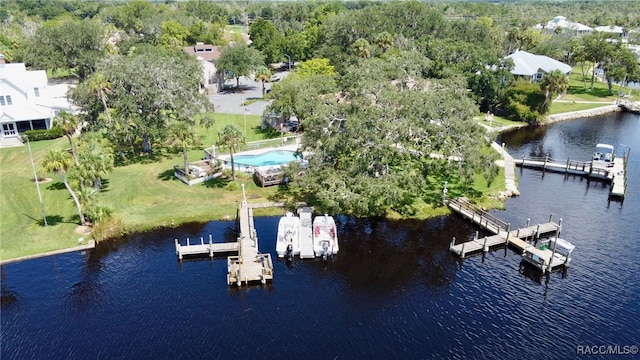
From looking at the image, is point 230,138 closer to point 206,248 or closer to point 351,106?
point 351,106

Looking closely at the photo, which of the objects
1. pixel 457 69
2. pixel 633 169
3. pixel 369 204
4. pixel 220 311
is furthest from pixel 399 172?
pixel 457 69

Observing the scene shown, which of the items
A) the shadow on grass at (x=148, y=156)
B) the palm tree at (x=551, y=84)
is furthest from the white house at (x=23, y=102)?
the palm tree at (x=551, y=84)

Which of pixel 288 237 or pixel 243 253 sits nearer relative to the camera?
pixel 243 253

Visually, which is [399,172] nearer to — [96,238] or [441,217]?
[441,217]

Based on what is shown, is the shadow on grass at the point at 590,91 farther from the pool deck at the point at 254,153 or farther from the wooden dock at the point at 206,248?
the wooden dock at the point at 206,248

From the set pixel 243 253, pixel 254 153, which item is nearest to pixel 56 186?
pixel 254 153

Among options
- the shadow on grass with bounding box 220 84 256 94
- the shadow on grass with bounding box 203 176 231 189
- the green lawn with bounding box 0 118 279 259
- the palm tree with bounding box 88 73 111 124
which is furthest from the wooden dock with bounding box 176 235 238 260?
the shadow on grass with bounding box 220 84 256 94
